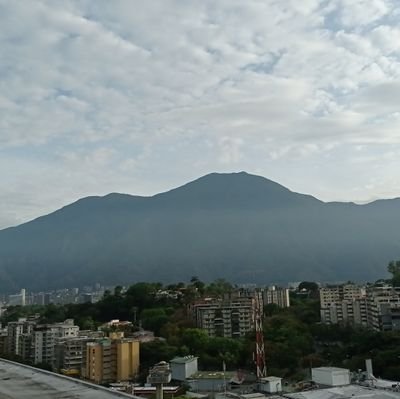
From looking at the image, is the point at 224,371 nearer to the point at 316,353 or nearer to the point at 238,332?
the point at 316,353

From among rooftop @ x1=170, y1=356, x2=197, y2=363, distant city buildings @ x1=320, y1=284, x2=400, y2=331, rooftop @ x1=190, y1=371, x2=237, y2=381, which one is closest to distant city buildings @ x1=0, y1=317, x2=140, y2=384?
rooftop @ x1=170, y1=356, x2=197, y2=363

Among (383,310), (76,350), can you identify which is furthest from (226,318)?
(76,350)

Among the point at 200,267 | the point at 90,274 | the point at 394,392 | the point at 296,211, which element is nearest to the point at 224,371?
the point at 394,392

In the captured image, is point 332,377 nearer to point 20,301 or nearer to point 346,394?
point 346,394

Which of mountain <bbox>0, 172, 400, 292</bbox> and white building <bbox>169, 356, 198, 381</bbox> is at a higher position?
mountain <bbox>0, 172, 400, 292</bbox>

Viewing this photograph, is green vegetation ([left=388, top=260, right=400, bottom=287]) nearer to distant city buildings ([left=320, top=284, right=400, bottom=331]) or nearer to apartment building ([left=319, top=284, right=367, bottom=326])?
distant city buildings ([left=320, top=284, right=400, bottom=331])

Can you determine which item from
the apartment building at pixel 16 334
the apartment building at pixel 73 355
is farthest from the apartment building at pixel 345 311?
the apartment building at pixel 16 334
